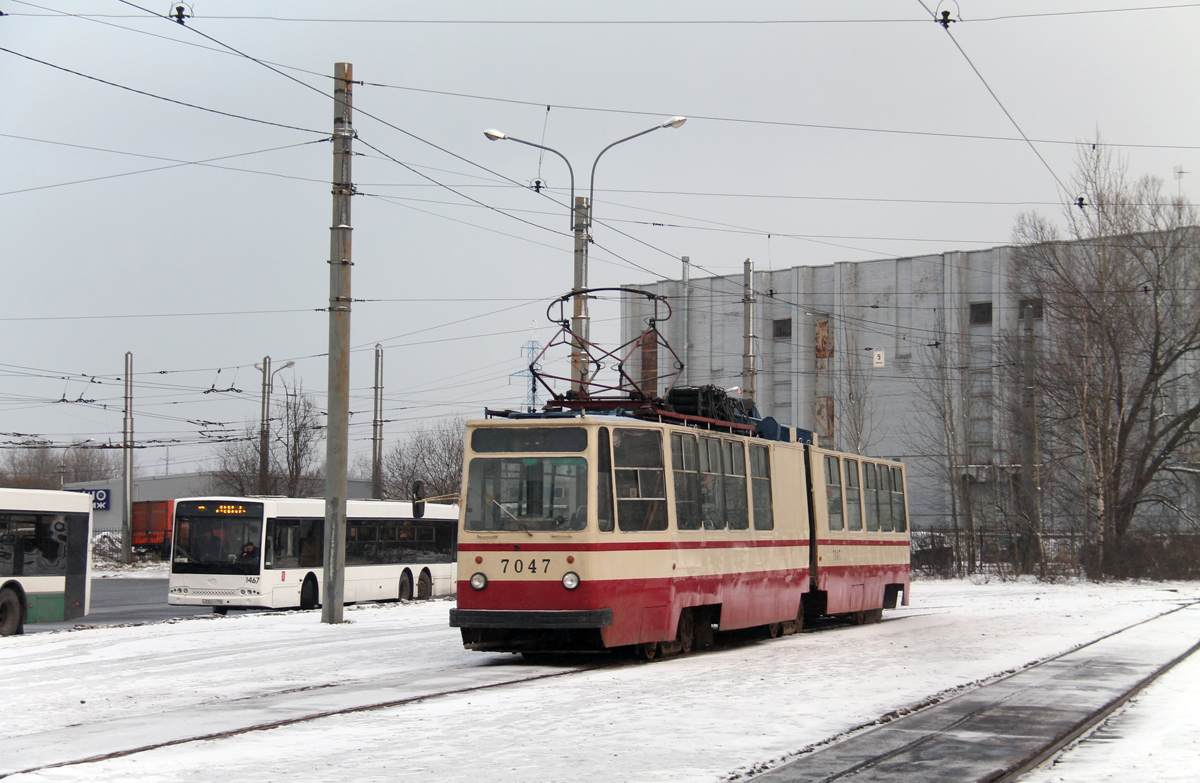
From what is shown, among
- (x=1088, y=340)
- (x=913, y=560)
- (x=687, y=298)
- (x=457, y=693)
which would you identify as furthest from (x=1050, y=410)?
(x=457, y=693)

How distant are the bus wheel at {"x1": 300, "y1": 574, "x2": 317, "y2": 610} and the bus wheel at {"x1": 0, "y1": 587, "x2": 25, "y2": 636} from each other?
8761mm

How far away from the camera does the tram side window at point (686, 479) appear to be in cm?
1520

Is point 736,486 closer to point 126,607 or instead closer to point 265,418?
point 126,607

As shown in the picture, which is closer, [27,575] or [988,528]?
[27,575]

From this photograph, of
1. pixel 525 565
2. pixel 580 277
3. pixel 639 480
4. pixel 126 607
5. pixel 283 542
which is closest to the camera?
pixel 525 565

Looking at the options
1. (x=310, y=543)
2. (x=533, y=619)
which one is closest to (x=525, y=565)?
(x=533, y=619)

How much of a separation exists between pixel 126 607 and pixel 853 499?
19.2 meters

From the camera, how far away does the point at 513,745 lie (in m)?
8.63

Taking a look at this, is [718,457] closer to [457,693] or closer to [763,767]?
[457,693]

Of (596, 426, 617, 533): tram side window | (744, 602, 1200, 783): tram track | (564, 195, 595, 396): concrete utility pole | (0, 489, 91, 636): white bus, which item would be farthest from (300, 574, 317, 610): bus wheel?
(744, 602, 1200, 783): tram track

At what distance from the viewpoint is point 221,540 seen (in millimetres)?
28859

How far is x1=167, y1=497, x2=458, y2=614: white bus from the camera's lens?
94.0 ft

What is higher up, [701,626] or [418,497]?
[418,497]

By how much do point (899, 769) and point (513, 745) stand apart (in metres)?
2.49
